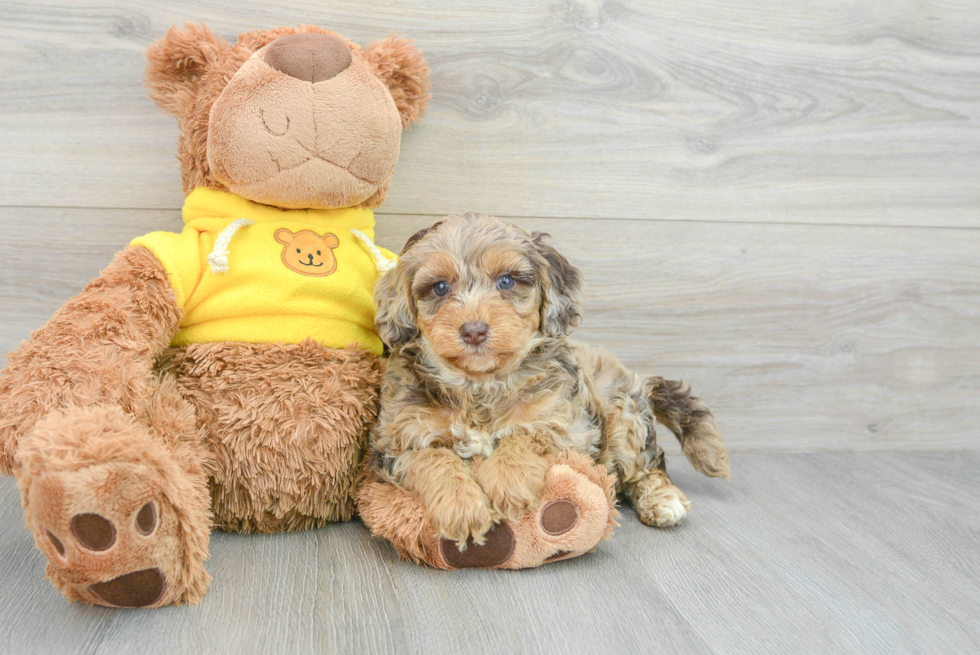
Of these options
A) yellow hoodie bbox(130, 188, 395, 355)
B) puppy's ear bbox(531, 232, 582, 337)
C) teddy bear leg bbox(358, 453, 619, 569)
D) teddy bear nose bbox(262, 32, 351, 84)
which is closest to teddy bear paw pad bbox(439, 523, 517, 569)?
teddy bear leg bbox(358, 453, 619, 569)

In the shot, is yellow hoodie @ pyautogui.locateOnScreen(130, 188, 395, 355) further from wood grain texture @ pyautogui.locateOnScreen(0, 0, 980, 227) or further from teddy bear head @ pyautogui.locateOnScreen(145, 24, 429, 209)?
wood grain texture @ pyautogui.locateOnScreen(0, 0, 980, 227)

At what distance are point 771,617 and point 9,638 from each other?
1380 millimetres

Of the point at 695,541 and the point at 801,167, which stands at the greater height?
the point at 801,167

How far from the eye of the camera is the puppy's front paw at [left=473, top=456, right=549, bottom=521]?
1.50m

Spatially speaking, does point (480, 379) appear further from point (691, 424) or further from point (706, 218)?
point (706, 218)

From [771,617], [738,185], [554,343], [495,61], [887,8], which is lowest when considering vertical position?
[771,617]

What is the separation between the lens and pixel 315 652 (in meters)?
1.23

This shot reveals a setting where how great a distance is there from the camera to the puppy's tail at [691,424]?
198 centimetres

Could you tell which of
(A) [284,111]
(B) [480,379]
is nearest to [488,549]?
(B) [480,379]

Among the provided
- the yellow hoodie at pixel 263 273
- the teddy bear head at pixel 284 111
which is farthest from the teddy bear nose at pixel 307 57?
the yellow hoodie at pixel 263 273

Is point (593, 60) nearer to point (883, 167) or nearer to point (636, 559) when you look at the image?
point (883, 167)

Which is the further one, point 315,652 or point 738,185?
point 738,185

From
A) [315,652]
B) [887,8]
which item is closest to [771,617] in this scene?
[315,652]

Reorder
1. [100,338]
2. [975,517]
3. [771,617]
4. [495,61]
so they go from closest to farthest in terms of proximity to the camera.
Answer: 1. [771,617]
2. [100,338]
3. [975,517]
4. [495,61]
